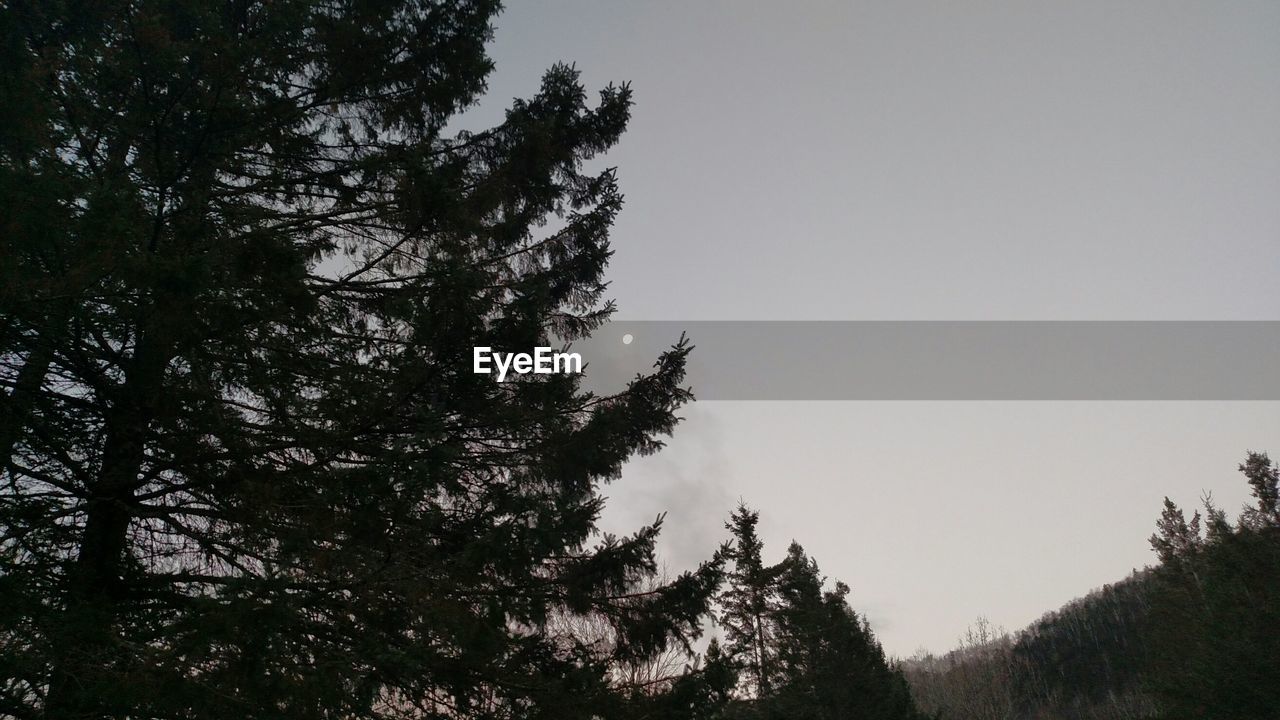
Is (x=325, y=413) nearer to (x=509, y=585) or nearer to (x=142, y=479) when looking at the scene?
(x=142, y=479)

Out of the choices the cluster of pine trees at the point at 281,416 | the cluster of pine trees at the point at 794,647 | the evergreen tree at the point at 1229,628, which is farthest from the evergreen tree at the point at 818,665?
the cluster of pine trees at the point at 281,416

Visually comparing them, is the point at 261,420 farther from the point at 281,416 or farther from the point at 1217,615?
the point at 1217,615

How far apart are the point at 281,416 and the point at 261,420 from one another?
0.92 feet

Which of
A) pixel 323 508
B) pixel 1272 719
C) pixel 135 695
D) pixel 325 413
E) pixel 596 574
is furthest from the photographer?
pixel 1272 719

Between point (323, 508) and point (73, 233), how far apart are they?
2468 millimetres

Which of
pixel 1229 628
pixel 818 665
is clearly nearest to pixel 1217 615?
pixel 1229 628

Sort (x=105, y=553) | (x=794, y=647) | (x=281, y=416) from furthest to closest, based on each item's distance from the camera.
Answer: (x=794, y=647) < (x=281, y=416) < (x=105, y=553)

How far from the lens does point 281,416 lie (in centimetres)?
600

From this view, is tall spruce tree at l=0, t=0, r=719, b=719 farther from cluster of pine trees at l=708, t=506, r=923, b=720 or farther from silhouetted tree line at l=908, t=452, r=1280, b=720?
silhouetted tree line at l=908, t=452, r=1280, b=720

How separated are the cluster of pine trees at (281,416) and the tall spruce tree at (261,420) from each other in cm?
3

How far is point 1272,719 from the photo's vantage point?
21.8 metres

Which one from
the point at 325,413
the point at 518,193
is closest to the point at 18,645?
the point at 325,413

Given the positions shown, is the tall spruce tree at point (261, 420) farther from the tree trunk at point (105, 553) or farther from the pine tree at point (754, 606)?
the pine tree at point (754, 606)

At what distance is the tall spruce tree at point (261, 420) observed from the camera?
4.12 m
